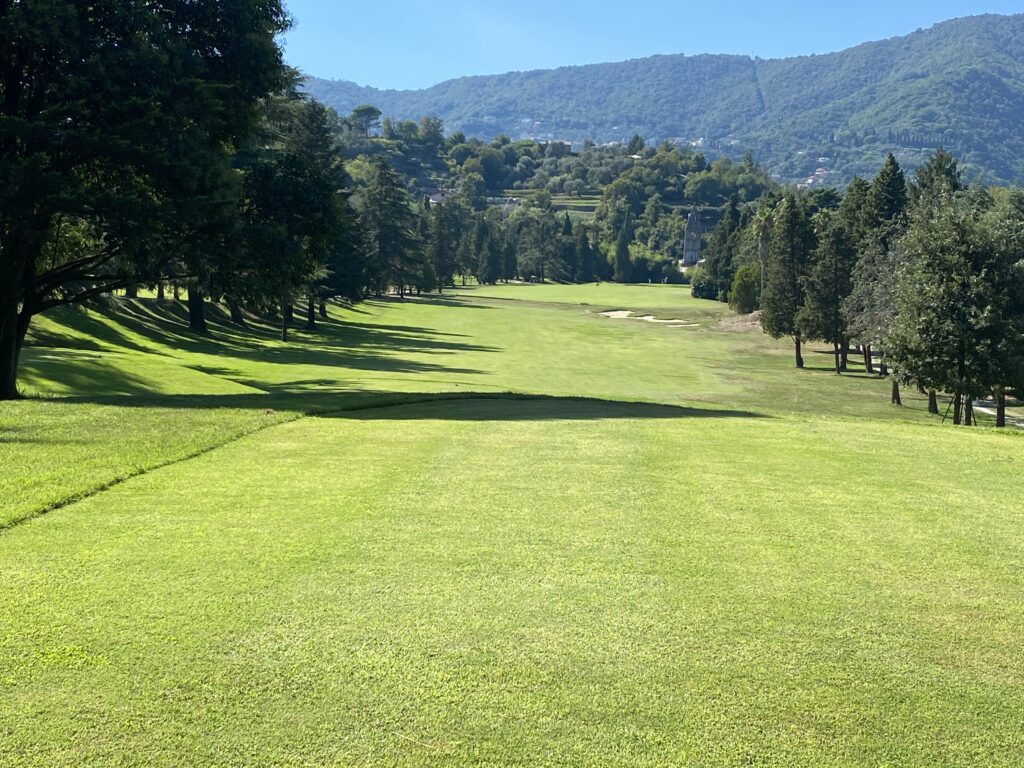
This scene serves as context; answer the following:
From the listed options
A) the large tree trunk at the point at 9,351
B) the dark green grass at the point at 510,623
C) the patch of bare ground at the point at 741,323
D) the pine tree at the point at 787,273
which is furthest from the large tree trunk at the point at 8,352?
the patch of bare ground at the point at 741,323

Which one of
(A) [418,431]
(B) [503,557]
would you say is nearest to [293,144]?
(A) [418,431]

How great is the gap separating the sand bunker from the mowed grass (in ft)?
285

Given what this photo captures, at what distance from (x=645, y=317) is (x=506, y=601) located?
353ft

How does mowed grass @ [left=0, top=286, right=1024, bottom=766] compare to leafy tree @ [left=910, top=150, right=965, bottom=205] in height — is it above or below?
below

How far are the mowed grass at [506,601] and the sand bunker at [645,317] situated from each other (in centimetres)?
8684

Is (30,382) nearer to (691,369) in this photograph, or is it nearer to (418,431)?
(418,431)

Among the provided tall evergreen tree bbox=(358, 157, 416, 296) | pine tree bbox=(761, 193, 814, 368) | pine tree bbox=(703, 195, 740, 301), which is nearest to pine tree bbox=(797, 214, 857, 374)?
pine tree bbox=(761, 193, 814, 368)

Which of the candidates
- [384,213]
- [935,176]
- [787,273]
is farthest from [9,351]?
[384,213]

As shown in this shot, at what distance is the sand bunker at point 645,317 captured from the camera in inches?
Result: 4055

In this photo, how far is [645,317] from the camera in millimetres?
113375

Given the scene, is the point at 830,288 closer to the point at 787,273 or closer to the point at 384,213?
the point at 787,273

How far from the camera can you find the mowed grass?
539 centimetres

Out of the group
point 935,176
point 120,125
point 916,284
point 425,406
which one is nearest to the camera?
point 120,125

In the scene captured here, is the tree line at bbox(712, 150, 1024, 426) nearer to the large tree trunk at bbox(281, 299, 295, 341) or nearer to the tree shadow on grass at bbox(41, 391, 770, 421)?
the tree shadow on grass at bbox(41, 391, 770, 421)
